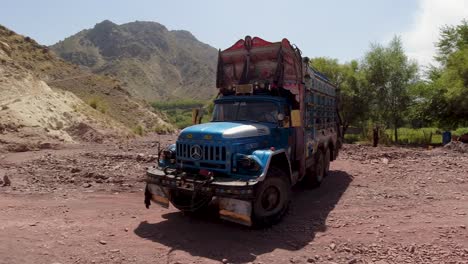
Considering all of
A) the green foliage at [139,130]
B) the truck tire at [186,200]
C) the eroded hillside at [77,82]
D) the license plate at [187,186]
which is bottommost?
the truck tire at [186,200]

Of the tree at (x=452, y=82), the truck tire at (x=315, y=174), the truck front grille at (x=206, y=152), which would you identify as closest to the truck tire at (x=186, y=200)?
the truck front grille at (x=206, y=152)

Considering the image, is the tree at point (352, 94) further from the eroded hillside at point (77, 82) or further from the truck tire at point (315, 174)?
the truck tire at point (315, 174)

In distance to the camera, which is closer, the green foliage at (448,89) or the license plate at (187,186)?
the license plate at (187,186)

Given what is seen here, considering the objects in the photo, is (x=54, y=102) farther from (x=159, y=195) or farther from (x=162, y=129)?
(x=159, y=195)

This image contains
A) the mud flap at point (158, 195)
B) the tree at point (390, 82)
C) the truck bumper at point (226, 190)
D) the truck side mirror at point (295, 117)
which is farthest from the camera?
the tree at point (390, 82)

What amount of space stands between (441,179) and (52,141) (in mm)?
17074

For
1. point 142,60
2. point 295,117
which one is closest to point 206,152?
point 295,117


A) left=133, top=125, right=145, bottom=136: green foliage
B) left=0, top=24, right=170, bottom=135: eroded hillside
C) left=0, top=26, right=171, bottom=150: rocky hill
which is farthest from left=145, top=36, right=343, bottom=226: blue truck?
left=0, top=24, right=170, bottom=135: eroded hillside

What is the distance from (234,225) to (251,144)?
1.55 metres

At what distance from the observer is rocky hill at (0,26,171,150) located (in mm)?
18395

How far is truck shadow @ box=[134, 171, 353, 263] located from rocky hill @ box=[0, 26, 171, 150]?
13092mm

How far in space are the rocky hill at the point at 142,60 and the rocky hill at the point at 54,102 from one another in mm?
62187

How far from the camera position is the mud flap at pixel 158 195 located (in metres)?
6.66

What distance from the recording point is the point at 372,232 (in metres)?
6.03
